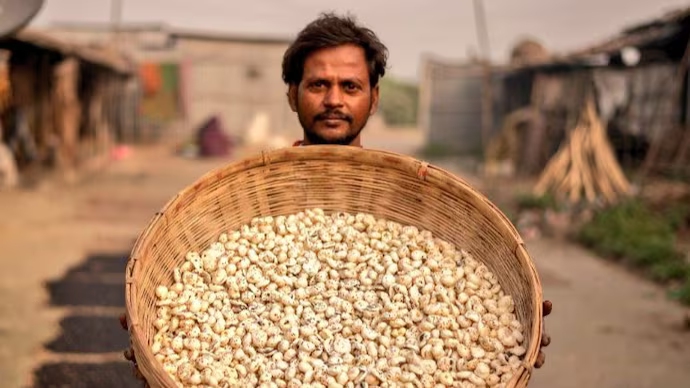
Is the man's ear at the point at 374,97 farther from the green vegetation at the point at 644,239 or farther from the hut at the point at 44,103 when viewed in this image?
the hut at the point at 44,103

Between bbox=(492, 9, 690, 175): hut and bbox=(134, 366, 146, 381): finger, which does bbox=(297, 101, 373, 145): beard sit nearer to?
bbox=(134, 366, 146, 381): finger

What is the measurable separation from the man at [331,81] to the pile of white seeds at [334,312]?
25 centimetres

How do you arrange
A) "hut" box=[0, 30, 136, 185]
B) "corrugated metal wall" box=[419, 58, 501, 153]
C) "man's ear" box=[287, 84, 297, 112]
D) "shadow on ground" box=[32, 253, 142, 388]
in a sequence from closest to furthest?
"man's ear" box=[287, 84, 297, 112]
"shadow on ground" box=[32, 253, 142, 388]
"hut" box=[0, 30, 136, 185]
"corrugated metal wall" box=[419, 58, 501, 153]

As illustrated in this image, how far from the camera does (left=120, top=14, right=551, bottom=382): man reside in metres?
1.81

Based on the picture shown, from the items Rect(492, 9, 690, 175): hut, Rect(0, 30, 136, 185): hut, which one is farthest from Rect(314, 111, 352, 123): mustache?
Rect(492, 9, 690, 175): hut

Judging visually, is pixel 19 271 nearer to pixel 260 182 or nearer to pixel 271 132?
pixel 260 182

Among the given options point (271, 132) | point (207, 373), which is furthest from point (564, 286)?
point (271, 132)

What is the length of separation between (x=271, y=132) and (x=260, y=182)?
14.9m

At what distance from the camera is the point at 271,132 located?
16500 millimetres

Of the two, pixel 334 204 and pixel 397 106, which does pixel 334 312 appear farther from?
pixel 397 106

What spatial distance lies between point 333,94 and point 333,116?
62 millimetres

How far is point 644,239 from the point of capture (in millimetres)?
6152

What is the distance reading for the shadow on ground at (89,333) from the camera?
134 inches

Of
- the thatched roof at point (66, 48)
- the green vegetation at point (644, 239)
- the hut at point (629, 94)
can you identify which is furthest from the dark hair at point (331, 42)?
the hut at point (629, 94)
